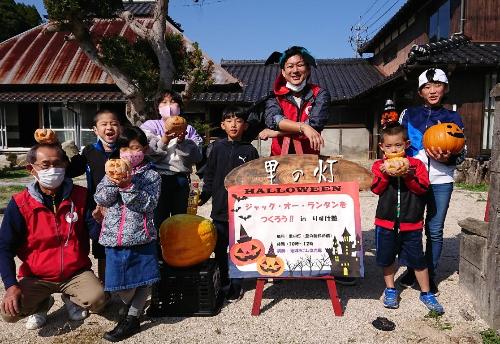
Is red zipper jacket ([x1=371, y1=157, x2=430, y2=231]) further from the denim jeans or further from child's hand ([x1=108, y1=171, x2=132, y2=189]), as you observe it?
child's hand ([x1=108, y1=171, x2=132, y2=189])

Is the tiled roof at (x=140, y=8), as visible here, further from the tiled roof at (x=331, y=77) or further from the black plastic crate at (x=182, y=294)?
the black plastic crate at (x=182, y=294)

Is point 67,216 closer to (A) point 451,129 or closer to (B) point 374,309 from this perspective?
(B) point 374,309

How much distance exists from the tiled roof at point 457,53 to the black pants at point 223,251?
26.5 feet

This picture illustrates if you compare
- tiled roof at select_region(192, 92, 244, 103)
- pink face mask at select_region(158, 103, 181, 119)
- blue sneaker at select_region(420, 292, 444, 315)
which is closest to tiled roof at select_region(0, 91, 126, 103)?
tiled roof at select_region(192, 92, 244, 103)

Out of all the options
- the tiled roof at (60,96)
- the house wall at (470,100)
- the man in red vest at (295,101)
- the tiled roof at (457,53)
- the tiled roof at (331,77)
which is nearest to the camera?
the man in red vest at (295,101)

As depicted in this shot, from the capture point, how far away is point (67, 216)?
313cm

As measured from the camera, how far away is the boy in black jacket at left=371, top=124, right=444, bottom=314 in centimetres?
328

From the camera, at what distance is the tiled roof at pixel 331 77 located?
17280mm

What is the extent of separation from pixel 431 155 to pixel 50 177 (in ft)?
10.4

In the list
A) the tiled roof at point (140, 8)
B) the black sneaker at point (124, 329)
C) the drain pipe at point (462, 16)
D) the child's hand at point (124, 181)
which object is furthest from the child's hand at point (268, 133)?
the tiled roof at point (140, 8)

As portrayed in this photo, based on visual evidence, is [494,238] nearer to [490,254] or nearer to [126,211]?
[490,254]

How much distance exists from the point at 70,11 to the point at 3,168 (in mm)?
8520

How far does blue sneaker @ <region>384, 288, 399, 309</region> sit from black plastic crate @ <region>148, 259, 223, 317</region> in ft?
4.94

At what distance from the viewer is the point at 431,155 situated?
3447 mm
